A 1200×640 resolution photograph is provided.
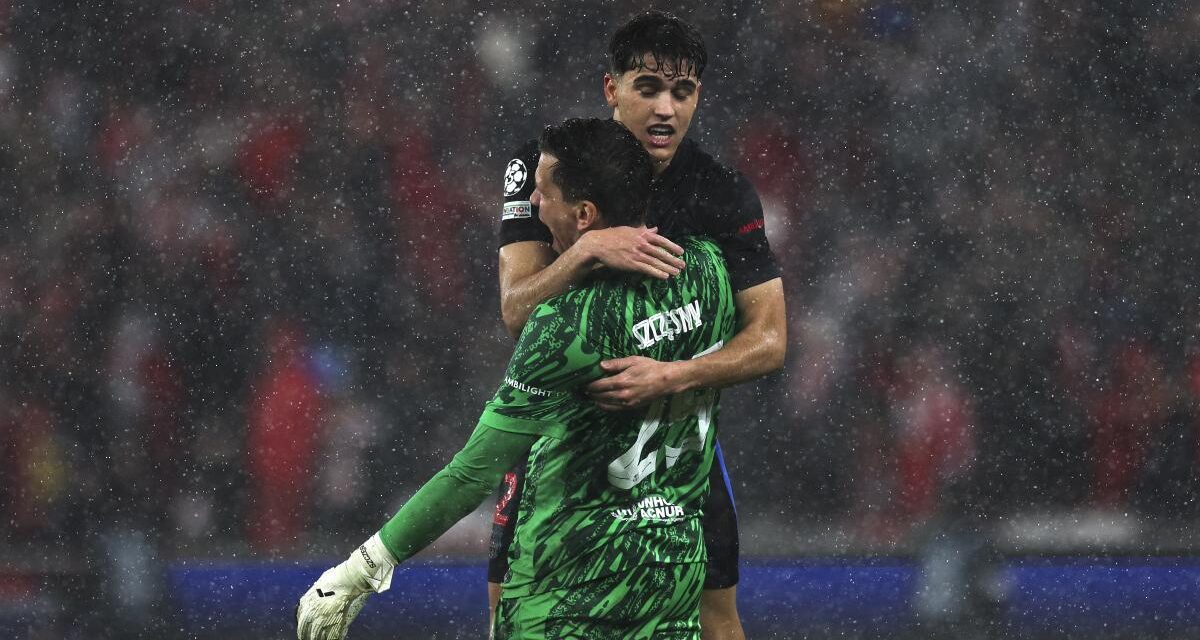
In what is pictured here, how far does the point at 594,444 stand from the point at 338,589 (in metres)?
0.49

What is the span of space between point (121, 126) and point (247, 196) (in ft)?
3.08

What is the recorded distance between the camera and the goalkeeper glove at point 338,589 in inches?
90.1

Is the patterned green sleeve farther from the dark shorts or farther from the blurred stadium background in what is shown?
the blurred stadium background

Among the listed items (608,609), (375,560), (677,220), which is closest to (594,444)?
(608,609)

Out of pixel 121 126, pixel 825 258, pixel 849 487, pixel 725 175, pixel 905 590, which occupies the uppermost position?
pixel 121 126

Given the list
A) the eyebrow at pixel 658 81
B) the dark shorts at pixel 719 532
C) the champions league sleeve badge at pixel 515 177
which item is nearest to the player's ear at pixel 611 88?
the eyebrow at pixel 658 81

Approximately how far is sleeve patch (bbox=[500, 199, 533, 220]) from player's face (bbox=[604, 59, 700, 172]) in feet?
1.03

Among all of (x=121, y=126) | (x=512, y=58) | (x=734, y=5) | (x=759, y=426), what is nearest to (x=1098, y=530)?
(x=759, y=426)

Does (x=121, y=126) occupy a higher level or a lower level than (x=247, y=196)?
Result: higher

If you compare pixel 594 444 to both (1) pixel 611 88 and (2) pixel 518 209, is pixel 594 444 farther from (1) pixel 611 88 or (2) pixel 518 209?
(1) pixel 611 88

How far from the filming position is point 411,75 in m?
8.64

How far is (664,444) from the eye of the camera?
2.43 metres

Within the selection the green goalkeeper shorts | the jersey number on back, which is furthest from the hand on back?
the green goalkeeper shorts

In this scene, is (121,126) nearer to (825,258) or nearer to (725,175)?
(825,258)
